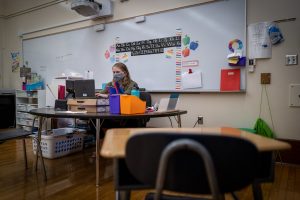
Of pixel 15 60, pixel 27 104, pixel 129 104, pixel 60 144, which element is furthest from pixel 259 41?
pixel 15 60

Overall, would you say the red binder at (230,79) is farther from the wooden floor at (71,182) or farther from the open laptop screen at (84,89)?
the open laptop screen at (84,89)

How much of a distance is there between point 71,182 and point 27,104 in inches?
124

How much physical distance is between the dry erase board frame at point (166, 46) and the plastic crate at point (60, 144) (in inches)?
43.9

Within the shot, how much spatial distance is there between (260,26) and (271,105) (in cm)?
89

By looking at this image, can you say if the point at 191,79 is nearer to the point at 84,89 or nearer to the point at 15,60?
the point at 84,89

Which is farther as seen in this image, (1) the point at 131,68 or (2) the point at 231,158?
(1) the point at 131,68

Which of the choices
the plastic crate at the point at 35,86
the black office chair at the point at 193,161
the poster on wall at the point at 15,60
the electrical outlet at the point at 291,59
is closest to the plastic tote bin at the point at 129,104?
the black office chair at the point at 193,161

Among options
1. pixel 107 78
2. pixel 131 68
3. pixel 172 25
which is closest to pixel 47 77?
pixel 107 78

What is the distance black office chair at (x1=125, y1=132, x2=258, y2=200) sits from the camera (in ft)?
2.03

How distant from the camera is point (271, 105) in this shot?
2.60m

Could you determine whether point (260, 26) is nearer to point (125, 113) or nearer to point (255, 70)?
point (255, 70)

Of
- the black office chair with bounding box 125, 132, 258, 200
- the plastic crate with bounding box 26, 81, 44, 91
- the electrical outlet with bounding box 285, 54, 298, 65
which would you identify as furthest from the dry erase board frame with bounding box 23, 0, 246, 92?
the black office chair with bounding box 125, 132, 258, 200

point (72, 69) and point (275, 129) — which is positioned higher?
point (72, 69)

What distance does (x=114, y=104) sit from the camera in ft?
5.94
